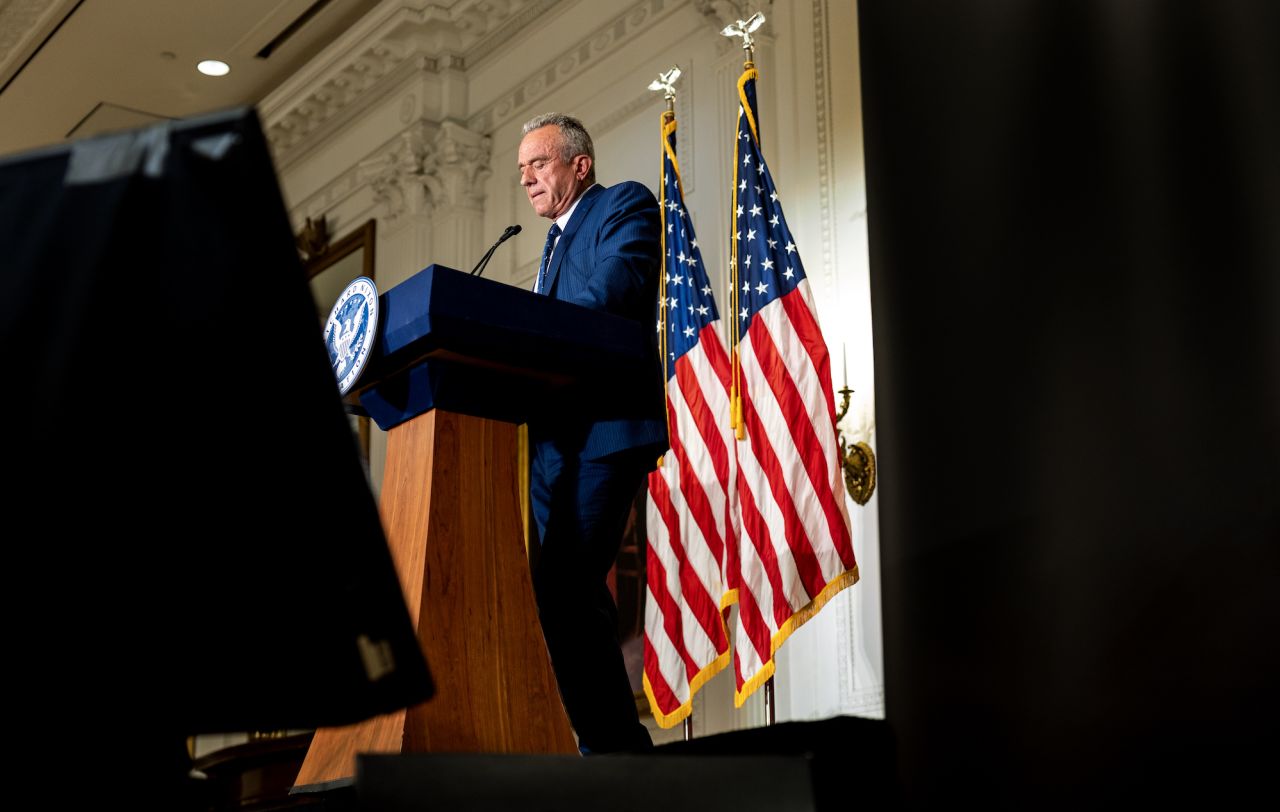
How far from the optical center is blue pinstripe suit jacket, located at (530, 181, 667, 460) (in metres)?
2.92

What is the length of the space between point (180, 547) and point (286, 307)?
7.2 inches

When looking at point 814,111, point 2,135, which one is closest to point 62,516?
point 814,111

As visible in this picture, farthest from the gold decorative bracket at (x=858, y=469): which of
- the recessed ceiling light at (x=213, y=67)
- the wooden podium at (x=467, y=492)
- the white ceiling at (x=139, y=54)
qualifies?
the recessed ceiling light at (x=213, y=67)

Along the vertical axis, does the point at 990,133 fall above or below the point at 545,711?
above

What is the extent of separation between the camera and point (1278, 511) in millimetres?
686

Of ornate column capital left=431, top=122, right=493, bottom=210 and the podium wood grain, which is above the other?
ornate column capital left=431, top=122, right=493, bottom=210

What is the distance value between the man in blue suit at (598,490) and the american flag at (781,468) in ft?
4.72

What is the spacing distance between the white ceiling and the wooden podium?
5953mm

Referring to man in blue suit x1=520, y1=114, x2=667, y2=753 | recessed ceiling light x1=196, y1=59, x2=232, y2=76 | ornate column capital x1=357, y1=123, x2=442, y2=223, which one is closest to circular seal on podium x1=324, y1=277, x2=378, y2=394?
man in blue suit x1=520, y1=114, x2=667, y2=753

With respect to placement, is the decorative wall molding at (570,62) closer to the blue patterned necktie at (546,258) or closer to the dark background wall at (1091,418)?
the blue patterned necktie at (546,258)

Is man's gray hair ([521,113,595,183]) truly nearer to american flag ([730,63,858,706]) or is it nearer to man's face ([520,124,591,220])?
man's face ([520,124,591,220])

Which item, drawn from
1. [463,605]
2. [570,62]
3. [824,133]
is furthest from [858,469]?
[570,62]

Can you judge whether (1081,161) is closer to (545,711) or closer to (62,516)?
(62,516)

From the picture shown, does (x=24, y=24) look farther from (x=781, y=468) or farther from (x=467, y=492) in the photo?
(x=467, y=492)
